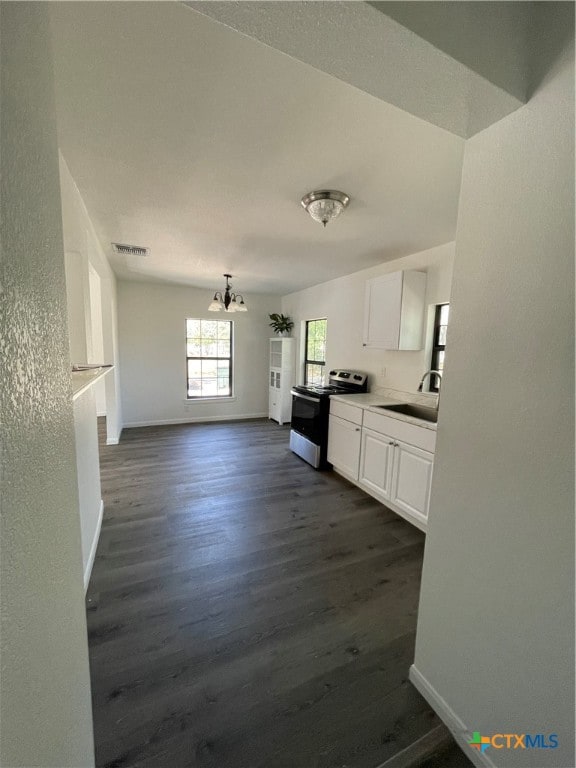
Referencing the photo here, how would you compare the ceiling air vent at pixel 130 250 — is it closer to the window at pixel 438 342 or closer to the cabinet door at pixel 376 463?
the cabinet door at pixel 376 463

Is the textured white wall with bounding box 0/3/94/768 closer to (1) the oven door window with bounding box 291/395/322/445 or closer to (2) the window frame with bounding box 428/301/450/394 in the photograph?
(1) the oven door window with bounding box 291/395/322/445

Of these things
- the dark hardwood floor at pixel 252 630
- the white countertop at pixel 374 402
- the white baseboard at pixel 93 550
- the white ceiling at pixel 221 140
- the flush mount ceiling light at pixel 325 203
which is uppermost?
the white ceiling at pixel 221 140

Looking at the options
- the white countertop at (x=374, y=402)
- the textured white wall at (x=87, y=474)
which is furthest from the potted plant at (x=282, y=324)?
the textured white wall at (x=87, y=474)

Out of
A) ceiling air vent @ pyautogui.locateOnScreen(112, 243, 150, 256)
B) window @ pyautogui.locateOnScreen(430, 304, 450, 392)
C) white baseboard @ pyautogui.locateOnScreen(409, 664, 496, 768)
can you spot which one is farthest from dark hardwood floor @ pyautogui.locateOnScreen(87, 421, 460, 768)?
ceiling air vent @ pyautogui.locateOnScreen(112, 243, 150, 256)

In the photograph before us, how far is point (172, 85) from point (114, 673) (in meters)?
2.50

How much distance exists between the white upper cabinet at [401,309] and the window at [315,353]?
1.70 meters

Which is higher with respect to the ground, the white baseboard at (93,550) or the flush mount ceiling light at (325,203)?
the flush mount ceiling light at (325,203)

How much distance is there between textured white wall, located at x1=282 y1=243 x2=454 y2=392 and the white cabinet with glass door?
0.24m

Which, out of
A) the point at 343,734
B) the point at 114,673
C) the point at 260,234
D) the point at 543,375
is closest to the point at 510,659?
the point at 343,734

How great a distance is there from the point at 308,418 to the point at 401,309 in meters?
1.68

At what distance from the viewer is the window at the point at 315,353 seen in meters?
5.16

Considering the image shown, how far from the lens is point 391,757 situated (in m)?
1.16

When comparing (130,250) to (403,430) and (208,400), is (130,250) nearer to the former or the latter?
(208,400)

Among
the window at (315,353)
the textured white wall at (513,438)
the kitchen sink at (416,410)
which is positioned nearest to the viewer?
Answer: the textured white wall at (513,438)
